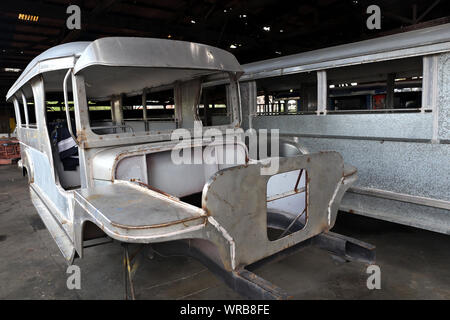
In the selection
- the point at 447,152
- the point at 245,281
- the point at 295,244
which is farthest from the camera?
the point at 447,152

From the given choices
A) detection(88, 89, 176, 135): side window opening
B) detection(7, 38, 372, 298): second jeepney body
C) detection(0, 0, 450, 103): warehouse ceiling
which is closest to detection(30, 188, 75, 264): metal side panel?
detection(7, 38, 372, 298): second jeepney body

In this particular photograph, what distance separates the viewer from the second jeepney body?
171 cm

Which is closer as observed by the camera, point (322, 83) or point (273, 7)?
point (322, 83)

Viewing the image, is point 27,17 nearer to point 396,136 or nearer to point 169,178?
point 169,178

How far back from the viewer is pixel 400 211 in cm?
359

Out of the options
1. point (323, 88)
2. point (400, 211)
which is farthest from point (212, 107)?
point (400, 211)

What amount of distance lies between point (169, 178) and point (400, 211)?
8.64 ft

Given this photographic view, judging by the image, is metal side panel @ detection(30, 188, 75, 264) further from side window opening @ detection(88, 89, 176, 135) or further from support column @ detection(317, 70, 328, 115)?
support column @ detection(317, 70, 328, 115)

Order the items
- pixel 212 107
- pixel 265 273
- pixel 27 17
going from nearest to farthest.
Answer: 1. pixel 265 273
2. pixel 27 17
3. pixel 212 107

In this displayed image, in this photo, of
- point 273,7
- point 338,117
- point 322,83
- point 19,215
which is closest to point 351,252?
point 338,117

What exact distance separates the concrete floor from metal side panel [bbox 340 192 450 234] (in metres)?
0.28
